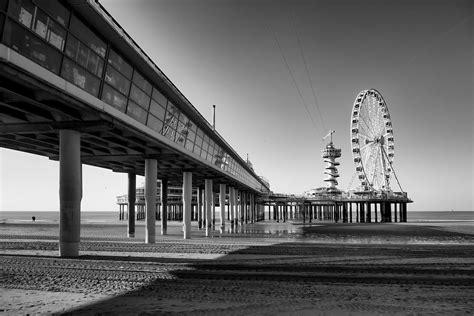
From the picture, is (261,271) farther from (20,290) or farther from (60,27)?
(60,27)

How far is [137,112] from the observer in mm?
19719

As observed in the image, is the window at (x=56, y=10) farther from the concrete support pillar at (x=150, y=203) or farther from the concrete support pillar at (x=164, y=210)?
the concrete support pillar at (x=164, y=210)

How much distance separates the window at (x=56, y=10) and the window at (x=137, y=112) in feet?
18.8

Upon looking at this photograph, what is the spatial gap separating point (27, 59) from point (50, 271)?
255 inches

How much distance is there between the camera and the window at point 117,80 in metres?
16.7

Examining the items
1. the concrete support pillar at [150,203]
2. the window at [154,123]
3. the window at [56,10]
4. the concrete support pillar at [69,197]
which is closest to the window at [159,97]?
the window at [154,123]

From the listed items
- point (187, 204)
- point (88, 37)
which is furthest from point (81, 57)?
point (187, 204)

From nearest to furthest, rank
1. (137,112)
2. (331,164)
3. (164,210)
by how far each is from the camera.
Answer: (137,112), (164,210), (331,164)

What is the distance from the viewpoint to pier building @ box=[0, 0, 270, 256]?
12.1 m

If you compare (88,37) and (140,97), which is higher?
(88,37)

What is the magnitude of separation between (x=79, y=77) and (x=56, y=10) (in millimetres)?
2451

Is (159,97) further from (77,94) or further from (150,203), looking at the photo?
(77,94)

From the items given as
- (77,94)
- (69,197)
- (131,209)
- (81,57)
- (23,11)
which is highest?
(23,11)

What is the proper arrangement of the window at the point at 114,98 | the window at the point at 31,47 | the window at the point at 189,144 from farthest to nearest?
the window at the point at 189,144 → the window at the point at 114,98 → the window at the point at 31,47
